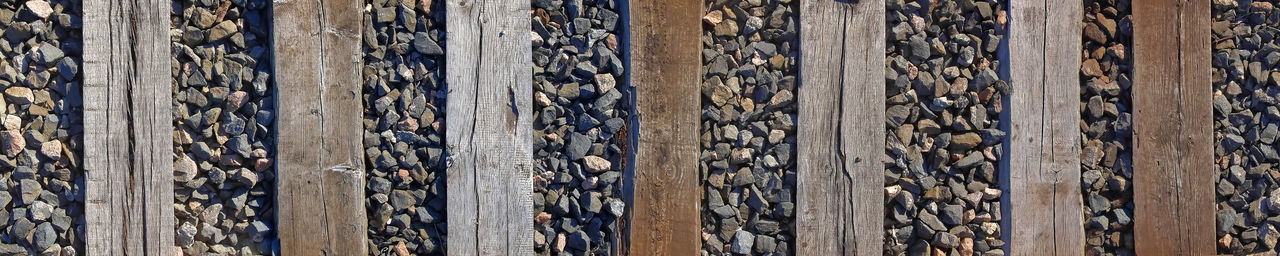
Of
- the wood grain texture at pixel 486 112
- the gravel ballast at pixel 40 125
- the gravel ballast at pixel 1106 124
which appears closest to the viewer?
the gravel ballast at pixel 40 125

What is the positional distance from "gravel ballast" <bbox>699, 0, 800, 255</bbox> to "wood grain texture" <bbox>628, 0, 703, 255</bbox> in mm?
59

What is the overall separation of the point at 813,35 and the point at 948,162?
77 cm

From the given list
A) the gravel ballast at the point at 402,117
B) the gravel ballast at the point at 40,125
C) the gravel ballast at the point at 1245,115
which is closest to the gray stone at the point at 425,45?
the gravel ballast at the point at 402,117

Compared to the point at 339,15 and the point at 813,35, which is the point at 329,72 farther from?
the point at 813,35

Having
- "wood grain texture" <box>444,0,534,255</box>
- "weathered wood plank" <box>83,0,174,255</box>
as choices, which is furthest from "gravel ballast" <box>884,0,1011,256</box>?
"weathered wood plank" <box>83,0,174,255</box>

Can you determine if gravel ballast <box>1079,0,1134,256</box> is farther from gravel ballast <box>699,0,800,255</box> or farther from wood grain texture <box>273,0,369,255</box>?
wood grain texture <box>273,0,369,255</box>

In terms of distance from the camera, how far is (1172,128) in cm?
328

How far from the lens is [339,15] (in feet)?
9.72

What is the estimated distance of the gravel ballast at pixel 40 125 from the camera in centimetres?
288

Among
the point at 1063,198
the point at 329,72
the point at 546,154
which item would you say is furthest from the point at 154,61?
the point at 1063,198

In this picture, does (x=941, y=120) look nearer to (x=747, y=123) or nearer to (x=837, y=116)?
(x=837, y=116)

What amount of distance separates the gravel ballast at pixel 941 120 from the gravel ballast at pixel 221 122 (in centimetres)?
244

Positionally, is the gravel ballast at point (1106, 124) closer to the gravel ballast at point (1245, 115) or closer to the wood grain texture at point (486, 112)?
the gravel ballast at point (1245, 115)

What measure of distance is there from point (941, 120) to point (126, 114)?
3.15 metres
